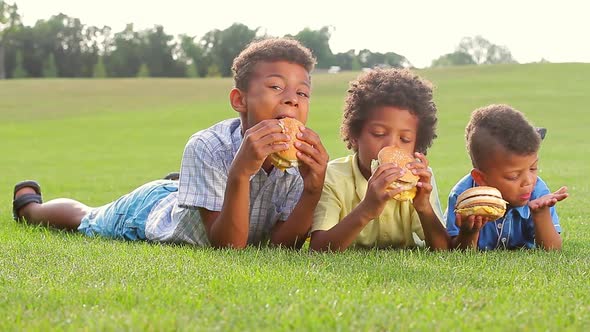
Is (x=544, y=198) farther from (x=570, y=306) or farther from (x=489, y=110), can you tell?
(x=570, y=306)

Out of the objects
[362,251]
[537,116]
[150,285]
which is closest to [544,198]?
[362,251]

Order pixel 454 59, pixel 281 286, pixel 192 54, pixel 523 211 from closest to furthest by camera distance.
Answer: pixel 281 286 → pixel 523 211 → pixel 192 54 → pixel 454 59

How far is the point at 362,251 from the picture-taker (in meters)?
5.07

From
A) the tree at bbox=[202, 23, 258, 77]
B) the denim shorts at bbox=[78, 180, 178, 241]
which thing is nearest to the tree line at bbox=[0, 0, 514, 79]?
the tree at bbox=[202, 23, 258, 77]

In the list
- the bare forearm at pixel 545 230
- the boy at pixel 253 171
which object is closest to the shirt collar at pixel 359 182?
the boy at pixel 253 171

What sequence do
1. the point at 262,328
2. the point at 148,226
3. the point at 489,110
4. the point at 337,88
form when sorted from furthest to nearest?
the point at 337,88 → the point at 148,226 → the point at 489,110 → the point at 262,328

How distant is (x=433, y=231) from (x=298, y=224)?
2.71 ft

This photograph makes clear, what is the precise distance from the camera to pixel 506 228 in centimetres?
550

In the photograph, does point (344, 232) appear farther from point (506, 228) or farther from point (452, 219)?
point (506, 228)

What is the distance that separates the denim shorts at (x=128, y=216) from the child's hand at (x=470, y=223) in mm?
2318

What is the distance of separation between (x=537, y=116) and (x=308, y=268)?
33053 millimetres

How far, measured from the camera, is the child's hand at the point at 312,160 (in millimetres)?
4840

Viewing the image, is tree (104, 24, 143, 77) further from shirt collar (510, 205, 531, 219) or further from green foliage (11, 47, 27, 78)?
shirt collar (510, 205, 531, 219)

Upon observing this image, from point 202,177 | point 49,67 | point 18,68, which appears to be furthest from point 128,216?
point 49,67
